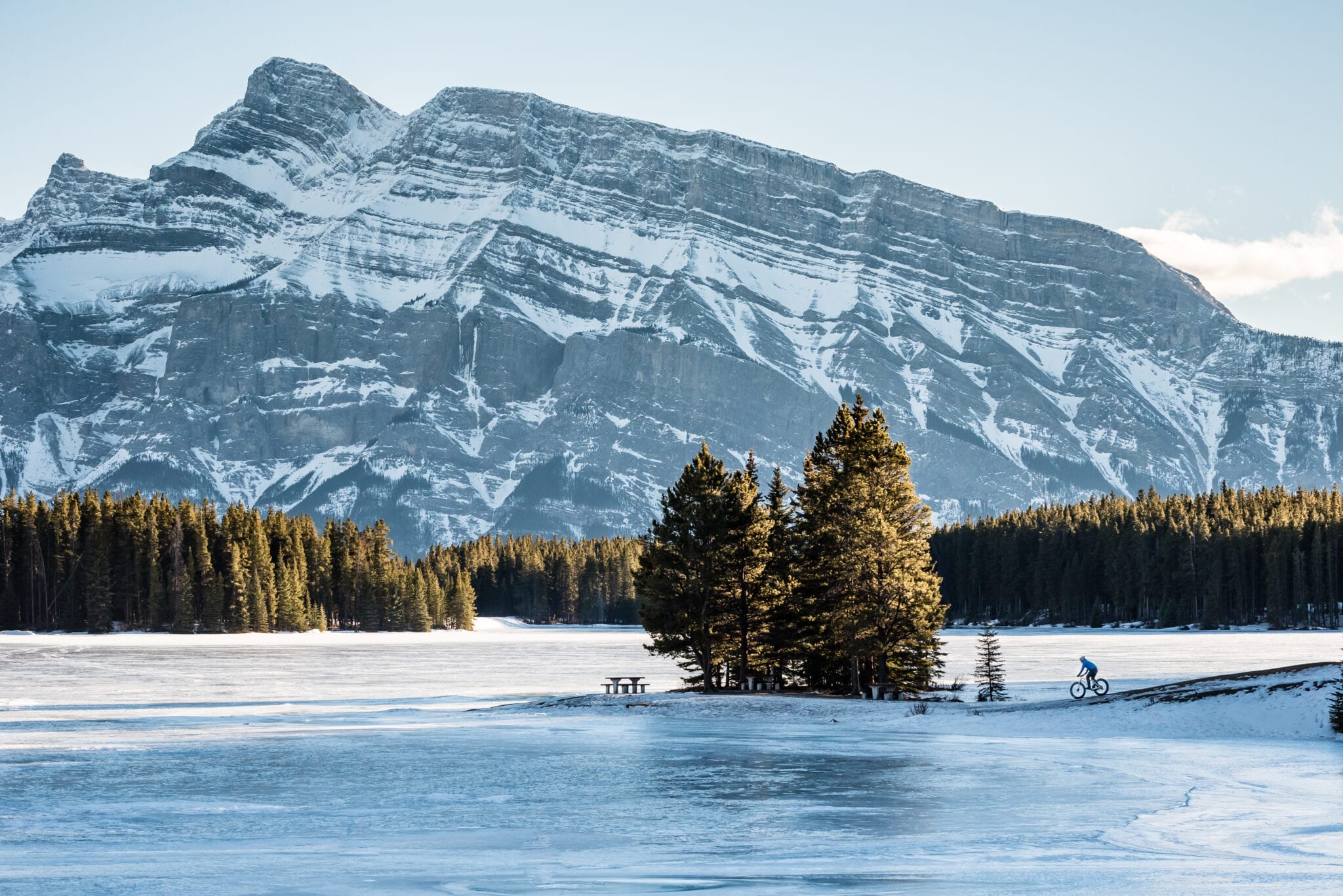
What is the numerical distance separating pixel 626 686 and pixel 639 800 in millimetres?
32323

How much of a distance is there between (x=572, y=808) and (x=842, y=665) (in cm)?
3460

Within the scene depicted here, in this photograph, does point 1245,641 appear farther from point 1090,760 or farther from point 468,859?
point 468,859

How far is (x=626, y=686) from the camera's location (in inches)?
2368

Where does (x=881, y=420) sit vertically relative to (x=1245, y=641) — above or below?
above

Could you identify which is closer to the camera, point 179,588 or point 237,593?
point 179,588

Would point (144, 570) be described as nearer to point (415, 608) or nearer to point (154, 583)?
point (154, 583)

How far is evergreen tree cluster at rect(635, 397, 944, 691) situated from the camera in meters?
55.7

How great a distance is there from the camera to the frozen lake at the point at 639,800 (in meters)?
20.3

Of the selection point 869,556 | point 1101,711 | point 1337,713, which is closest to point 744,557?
point 869,556

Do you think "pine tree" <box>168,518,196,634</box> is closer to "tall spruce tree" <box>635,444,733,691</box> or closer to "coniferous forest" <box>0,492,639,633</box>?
"coniferous forest" <box>0,492,639,633</box>

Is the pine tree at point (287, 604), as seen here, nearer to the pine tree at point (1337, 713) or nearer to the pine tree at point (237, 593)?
the pine tree at point (237, 593)

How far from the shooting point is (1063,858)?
69.5 feet

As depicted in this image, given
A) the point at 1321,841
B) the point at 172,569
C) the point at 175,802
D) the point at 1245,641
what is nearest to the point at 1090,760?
the point at 1321,841

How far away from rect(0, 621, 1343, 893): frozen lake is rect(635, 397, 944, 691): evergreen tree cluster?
17.3 feet
